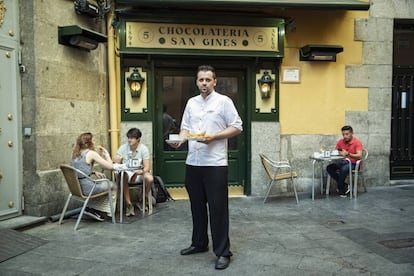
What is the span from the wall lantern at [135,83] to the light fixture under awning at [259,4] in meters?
1.15

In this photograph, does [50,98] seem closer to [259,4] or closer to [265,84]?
[259,4]

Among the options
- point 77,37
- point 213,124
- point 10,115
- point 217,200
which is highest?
point 77,37

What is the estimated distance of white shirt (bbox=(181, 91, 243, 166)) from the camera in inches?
152

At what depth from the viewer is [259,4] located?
21.9 feet

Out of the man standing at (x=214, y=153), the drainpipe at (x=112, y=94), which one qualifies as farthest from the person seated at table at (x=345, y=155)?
the man standing at (x=214, y=153)

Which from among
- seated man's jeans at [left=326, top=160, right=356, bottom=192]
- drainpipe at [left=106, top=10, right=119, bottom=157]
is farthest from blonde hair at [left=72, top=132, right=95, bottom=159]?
seated man's jeans at [left=326, top=160, right=356, bottom=192]

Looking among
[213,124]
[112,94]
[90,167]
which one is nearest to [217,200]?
[213,124]

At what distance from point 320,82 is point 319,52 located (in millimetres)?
593

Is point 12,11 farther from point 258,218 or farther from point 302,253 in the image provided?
point 302,253

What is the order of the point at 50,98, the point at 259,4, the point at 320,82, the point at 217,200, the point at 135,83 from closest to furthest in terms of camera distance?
the point at 217,200 < the point at 50,98 < the point at 259,4 < the point at 135,83 < the point at 320,82

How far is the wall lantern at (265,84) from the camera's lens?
742 centimetres

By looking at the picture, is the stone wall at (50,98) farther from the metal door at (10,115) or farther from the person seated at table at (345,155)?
the person seated at table at (345,155)

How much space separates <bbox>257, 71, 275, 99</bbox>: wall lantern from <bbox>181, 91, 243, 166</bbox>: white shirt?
3629 mm

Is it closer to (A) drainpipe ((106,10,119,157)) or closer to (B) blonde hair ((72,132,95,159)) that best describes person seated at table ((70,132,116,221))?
(B) blonde hair ((72,132,95,159))
